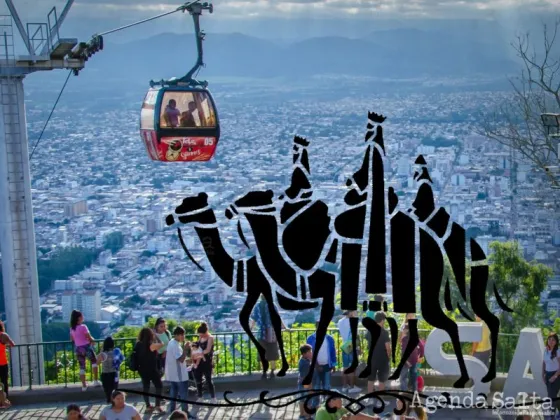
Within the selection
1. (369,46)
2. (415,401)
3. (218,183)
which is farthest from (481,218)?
(369,46)

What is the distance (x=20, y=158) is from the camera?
24.1m

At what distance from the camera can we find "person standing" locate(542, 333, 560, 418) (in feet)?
39.8

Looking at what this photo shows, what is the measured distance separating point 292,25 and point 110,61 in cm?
2154

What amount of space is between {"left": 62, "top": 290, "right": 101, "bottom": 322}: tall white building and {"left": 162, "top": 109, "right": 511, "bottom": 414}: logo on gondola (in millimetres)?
27828

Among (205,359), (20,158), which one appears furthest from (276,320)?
(20,158)

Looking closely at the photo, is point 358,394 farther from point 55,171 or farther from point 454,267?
point 55,171

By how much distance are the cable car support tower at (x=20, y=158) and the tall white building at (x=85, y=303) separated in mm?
11956

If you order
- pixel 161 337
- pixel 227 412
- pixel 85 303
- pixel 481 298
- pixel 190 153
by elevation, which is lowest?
pixel 85 303

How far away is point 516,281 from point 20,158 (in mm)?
11755

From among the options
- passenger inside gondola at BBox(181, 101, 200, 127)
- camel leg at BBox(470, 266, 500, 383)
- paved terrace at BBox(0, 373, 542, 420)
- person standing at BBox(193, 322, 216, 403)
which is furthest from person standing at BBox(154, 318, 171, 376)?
camel leg at BBox(470, 266, 500, 383)

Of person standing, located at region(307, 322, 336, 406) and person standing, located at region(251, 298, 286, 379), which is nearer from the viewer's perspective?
person standing, located at region(307, 322, 336, 406)

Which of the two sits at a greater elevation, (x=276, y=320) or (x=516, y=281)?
(x=276, y=320)

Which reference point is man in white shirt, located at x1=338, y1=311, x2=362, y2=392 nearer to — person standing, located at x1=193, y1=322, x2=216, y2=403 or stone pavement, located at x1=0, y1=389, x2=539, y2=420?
stone pavement, located at x1=0, y1=389, x2=539, y2=420

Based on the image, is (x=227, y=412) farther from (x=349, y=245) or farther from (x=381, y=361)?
(x=349, y=245)
